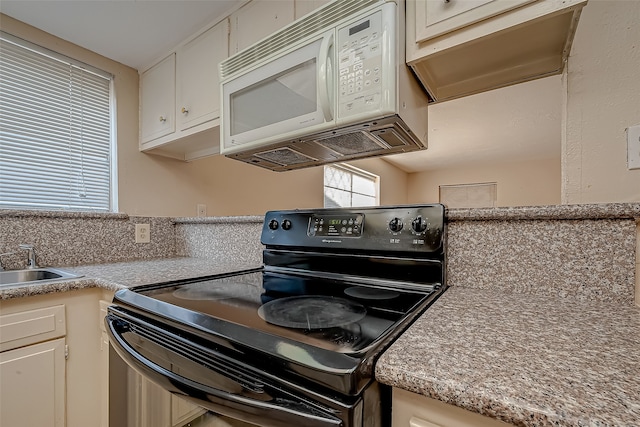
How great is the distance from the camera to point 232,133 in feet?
4.40

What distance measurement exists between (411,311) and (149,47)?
201cm

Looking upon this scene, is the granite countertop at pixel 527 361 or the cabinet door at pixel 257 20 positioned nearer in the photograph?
the granite countertop at pixel 527 361

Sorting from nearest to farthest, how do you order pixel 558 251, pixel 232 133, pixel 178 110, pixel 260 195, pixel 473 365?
pixel 473 365 → pixel 558 251 → pixel 232 133 → pixel 178 110 → pixel 260 195

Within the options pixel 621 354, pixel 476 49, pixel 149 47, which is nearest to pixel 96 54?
pixel 149 47

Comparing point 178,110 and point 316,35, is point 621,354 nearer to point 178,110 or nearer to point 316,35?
point 316,35

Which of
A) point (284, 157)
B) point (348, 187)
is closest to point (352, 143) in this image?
point (284, 157)

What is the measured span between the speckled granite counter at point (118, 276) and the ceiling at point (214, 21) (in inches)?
49.1

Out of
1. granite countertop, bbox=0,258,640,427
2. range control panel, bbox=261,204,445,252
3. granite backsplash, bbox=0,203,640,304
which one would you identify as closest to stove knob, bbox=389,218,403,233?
range control panel, bbox=261,204,445,252

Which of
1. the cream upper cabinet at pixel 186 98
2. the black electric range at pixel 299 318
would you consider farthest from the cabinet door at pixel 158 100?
the black electric range at pixel 299 318

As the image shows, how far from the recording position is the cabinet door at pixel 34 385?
0.88 meters

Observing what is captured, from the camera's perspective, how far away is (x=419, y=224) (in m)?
0.86

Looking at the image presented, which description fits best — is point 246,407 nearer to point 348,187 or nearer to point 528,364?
point 528,364

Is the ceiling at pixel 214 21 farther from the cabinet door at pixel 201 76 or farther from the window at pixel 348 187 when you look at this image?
the window at pixel 348 187

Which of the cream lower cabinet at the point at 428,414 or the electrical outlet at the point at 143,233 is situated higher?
the electrical outlet at the point at 143,233
